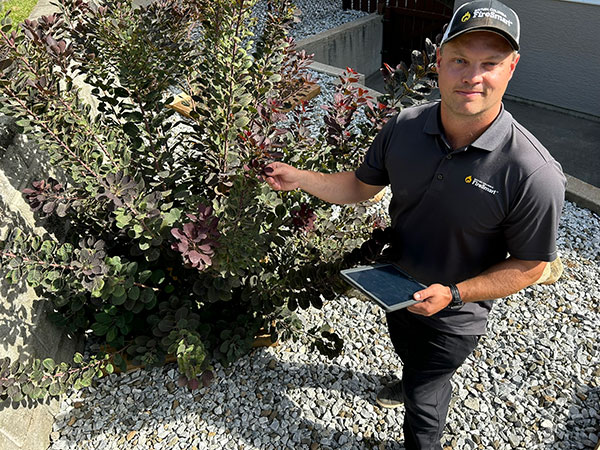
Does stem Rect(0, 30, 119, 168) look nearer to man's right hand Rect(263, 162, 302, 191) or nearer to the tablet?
man's right hand Rect(263, 162, 302, 191)

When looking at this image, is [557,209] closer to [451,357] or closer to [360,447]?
[451,357]

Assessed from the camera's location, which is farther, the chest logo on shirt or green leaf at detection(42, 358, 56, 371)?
green leaf at detection(42, 358, 56, 371)

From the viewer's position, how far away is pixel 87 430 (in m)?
→ 2.39

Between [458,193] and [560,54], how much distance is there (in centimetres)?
717

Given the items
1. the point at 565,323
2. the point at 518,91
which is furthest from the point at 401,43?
the point at 565,323

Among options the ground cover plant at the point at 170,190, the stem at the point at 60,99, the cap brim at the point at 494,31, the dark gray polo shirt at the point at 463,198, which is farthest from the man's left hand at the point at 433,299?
the stem at the point at 60,99

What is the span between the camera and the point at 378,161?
193cm

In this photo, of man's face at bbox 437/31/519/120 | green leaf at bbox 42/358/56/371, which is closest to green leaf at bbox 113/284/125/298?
green leaf at bbox 42/358/56/371

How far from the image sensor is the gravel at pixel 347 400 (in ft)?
7.79

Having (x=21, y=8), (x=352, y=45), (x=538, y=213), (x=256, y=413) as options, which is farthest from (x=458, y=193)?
(x=352, y=45)

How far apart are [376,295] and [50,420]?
1904 mm

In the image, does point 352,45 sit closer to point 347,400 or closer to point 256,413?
point 347,400

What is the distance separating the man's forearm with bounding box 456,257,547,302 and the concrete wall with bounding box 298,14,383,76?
23.1ft

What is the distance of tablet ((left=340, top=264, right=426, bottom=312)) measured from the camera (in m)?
1.56
